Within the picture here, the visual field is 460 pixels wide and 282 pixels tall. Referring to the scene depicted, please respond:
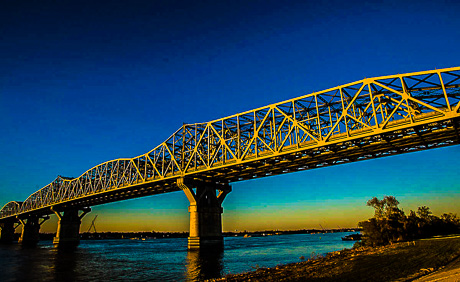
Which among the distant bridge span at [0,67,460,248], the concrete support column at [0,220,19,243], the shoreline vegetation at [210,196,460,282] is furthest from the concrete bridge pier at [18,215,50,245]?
the shoreline vegetation at [210,196,460,282]

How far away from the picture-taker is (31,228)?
14838 centimetres

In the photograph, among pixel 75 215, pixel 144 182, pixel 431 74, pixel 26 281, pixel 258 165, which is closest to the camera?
pixel 26 281

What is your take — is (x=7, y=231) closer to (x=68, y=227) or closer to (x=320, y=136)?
(x=68, y=227)

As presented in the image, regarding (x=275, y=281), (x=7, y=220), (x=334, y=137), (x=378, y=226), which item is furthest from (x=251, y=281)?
(x=7, y=220)

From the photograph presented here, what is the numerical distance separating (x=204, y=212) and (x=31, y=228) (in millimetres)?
125959

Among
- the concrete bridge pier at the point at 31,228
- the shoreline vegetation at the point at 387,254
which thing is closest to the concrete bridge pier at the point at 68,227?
the concrete bridge pier at the point at 31,228

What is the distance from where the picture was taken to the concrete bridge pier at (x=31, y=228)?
144500mm

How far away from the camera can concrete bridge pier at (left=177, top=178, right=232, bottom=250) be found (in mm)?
63000

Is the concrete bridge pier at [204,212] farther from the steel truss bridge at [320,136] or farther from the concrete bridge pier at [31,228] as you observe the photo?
the concrete bridge pier at [31,228]

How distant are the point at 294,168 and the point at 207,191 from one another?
791 inches

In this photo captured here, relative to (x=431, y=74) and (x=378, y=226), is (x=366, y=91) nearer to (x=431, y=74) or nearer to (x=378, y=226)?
(x=431, y=74)

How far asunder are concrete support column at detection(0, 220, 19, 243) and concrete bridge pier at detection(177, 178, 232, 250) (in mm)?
150340

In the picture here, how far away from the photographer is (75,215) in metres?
121

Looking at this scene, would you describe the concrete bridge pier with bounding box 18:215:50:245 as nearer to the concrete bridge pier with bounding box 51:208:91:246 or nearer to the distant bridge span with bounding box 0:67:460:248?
the concrete bridge pier with bounding box 51:208:91:246
